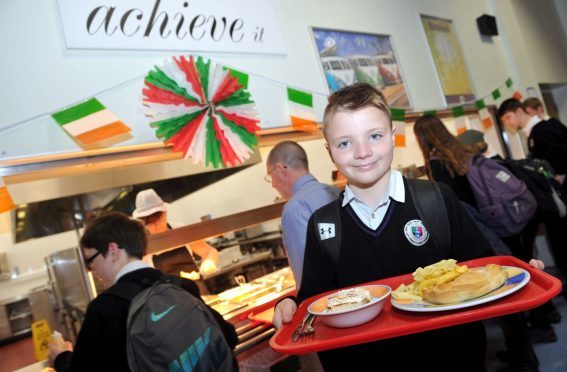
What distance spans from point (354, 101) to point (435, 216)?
18.5 inches

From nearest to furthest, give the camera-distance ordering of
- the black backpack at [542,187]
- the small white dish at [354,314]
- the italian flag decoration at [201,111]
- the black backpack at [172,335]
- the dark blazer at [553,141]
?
the small white dish at [354,314], the black backpack at [172,335], the italian flag decoration at [201,111], the black backpack at [542,187], the dark blazer at [553,141]

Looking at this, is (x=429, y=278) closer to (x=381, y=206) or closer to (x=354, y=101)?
(x=381, y=206)

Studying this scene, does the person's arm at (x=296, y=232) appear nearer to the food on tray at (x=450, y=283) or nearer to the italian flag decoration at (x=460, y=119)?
the food on tray at (x=450, y=283)

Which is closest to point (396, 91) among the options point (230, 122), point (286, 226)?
point (230, 122)

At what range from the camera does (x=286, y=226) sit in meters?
2.43

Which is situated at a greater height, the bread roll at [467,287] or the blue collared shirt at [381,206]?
the blue collared shirt at [381,206]

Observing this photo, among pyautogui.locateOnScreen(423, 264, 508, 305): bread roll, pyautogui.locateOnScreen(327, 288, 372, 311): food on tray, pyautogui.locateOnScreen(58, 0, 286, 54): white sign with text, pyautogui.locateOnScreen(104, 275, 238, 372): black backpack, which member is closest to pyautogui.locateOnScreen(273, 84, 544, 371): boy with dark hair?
pyautogui.locateOnScreen(327, 288, 372, 311): food on tray

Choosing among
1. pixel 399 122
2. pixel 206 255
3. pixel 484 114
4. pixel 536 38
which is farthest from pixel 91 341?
pixel 536 38

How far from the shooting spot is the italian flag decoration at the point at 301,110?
336 cm

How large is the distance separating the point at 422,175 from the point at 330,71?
5.84 ft

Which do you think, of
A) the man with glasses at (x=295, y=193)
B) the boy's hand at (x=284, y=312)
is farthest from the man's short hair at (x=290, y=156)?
the boy's hand at (x=284, y=312)

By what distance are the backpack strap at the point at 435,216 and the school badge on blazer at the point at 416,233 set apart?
0.02 meters

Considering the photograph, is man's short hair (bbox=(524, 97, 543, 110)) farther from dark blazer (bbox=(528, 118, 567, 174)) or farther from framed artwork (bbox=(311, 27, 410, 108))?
framed artwork (bbox=(311, 27, 410, 108))

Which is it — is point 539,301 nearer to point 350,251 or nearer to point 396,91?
point 350,251
